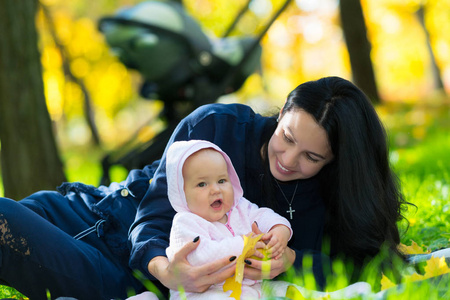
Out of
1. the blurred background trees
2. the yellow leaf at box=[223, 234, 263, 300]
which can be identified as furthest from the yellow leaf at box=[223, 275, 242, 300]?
the blurred background trees

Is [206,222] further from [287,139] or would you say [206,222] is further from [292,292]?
[287,139]

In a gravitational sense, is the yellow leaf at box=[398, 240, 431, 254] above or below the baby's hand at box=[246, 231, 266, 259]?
below

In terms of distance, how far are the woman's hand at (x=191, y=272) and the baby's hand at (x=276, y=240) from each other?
0.61 feet

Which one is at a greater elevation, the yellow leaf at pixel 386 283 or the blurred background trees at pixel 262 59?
the yellow leaf at pixel 386 283

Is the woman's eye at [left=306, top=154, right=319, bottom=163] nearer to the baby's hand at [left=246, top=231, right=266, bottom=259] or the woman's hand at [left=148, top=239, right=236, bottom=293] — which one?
the baby's hand at [left=246, top=231, right=266, bottom=259]

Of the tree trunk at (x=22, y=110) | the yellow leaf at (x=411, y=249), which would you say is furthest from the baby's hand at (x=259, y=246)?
the tree trunk at (x=22, y=110)

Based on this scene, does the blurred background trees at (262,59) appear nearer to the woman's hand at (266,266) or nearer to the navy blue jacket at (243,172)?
the navy blue jacket at (243,172)

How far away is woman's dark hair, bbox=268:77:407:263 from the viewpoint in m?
2.50

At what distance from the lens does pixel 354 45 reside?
29.9ft

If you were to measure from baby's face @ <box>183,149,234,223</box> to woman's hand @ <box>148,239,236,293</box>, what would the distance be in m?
0.17

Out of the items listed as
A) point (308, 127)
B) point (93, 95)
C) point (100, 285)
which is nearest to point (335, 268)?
point (308, 127)

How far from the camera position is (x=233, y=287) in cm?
216

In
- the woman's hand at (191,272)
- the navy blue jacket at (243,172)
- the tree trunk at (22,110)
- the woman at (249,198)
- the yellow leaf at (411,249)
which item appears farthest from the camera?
the tree trunk at (22,110)

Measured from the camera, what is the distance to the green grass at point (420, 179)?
7.06ft
